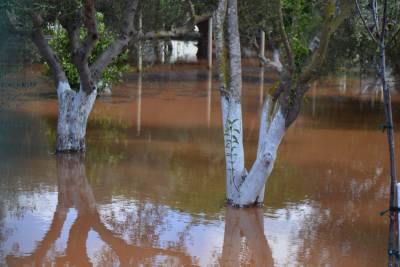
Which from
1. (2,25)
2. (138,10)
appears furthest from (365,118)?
(2,25)

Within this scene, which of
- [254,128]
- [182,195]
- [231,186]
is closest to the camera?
[231,186]

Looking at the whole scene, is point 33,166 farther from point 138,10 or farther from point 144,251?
point 144,251

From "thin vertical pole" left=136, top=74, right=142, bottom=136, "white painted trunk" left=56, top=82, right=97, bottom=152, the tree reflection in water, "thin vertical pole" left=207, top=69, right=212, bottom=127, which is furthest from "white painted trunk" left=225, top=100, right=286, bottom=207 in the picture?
"thin vertical pole" left=207, top=69, right=212, bottom=127

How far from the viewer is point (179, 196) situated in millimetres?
10945

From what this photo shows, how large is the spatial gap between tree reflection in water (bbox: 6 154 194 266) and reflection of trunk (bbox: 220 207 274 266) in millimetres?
549

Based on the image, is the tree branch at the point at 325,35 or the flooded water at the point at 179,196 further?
the tree branch at the point at 325,35

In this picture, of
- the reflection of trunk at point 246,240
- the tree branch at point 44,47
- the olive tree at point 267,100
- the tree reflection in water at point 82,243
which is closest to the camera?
the tree reflection in water at point 82,243

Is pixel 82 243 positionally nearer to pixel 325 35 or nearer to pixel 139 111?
pixel 325 35

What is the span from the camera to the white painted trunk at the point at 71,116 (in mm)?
13188

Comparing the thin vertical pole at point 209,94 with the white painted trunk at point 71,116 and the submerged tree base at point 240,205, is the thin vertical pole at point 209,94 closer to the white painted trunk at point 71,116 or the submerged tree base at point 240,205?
the white painted trunk at point 71,116

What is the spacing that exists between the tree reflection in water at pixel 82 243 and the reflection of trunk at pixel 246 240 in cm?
55

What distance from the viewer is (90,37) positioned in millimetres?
12297

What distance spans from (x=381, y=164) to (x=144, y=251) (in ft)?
20.5

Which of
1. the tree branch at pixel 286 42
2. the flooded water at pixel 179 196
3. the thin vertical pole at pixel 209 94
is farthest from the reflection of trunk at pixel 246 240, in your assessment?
the thin vertical pole at pixel 209 94
